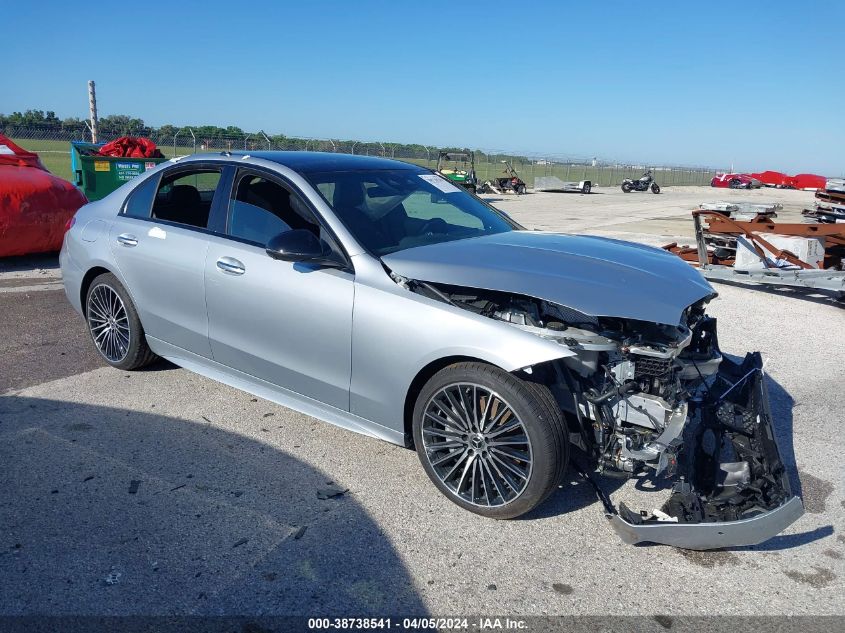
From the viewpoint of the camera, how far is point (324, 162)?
183 inches

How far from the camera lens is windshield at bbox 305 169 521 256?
4.12m

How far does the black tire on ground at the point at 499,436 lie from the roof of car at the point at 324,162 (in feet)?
5.65

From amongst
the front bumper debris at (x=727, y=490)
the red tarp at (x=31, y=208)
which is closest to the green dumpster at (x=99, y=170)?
the red tarp at (x=31, y=208)

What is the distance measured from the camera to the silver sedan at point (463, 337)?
3.30m

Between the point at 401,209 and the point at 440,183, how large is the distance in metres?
0.77

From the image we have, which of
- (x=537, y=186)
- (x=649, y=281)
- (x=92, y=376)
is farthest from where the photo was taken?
(x=537, y=186)

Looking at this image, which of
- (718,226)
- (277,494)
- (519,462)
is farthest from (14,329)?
(718,226)

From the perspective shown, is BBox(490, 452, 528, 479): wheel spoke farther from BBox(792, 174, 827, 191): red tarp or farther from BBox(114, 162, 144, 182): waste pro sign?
BBox(792, 174, 827, 191): red tarp

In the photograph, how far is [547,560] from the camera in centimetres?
323

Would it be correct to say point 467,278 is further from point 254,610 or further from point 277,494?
point 254,610

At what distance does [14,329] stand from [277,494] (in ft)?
13.9

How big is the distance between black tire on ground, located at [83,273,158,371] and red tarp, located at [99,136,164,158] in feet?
33.5

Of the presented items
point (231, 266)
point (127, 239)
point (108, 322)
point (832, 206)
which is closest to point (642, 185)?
point (832, 206)

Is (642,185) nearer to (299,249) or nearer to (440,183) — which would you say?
(440,183)
